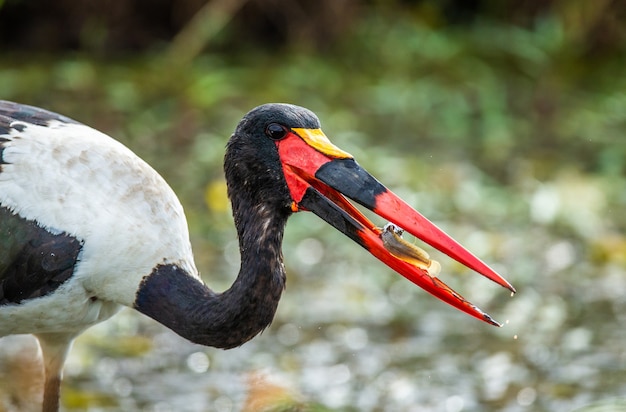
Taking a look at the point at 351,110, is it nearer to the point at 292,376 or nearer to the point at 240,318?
the point at 292,376

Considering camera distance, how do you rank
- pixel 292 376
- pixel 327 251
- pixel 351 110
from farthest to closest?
pixel 351 110 < pixel 327 251 < pixel 292 376

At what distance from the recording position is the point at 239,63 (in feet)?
32.4

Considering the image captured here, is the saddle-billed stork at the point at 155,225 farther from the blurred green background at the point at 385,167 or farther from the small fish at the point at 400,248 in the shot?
the blurred green background at the point at 385,167

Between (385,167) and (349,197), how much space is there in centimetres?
389

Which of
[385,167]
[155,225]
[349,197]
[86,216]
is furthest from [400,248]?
[385,167]

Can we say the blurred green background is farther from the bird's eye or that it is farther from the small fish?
the bird's eye

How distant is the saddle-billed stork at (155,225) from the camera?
411cm

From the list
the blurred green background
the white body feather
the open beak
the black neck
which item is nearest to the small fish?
the open beak

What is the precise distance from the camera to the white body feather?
4273 mm

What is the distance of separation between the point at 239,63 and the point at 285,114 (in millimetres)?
5824

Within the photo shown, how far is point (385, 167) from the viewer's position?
311 inches

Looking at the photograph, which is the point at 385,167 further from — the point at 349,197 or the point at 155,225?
the point at 349,197

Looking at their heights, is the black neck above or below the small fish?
below

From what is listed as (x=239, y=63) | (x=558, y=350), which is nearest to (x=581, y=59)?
(x=239, y=63)
